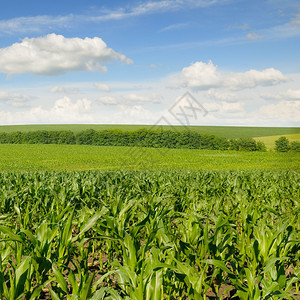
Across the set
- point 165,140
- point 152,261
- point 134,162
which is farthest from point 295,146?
point 152,261

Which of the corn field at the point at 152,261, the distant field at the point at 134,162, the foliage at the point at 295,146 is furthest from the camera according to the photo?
the foliage at the point at 295,146

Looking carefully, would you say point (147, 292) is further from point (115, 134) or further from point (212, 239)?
point (115, 134)

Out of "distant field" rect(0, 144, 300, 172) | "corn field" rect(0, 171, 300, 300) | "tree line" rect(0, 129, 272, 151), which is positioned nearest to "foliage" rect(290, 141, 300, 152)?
"distant field" rect(0, 144, 300, 172)

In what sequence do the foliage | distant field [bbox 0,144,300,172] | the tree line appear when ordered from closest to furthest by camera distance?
distant field [bbox 0,144,300,172] < the tree line < the foliage

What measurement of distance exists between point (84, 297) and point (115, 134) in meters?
59.4

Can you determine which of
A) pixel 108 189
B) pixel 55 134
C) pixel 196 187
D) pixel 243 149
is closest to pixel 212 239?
pixel 108 189

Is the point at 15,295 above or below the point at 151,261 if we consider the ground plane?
below

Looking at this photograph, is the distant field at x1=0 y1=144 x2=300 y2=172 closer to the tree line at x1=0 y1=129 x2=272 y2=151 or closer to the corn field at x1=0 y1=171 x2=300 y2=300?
the tree line at x1=0 y1=129 x2=272 y2=151

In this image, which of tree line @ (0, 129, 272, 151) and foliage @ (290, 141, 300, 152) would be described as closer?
tree line @ (0, 129, 272, 151)

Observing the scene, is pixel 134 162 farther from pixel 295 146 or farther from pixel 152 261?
pixel 152 261

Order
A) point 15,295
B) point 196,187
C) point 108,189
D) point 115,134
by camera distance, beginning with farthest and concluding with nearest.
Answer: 1. point 115,134
2. point 196,187
3. point 108,189
4. point 15,295

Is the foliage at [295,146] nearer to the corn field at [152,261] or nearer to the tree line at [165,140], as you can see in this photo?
the tree line at [165,140]

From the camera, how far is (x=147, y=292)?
2.28 meters

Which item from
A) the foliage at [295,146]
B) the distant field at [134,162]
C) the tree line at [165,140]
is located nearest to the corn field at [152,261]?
the distant field at [134,162]
